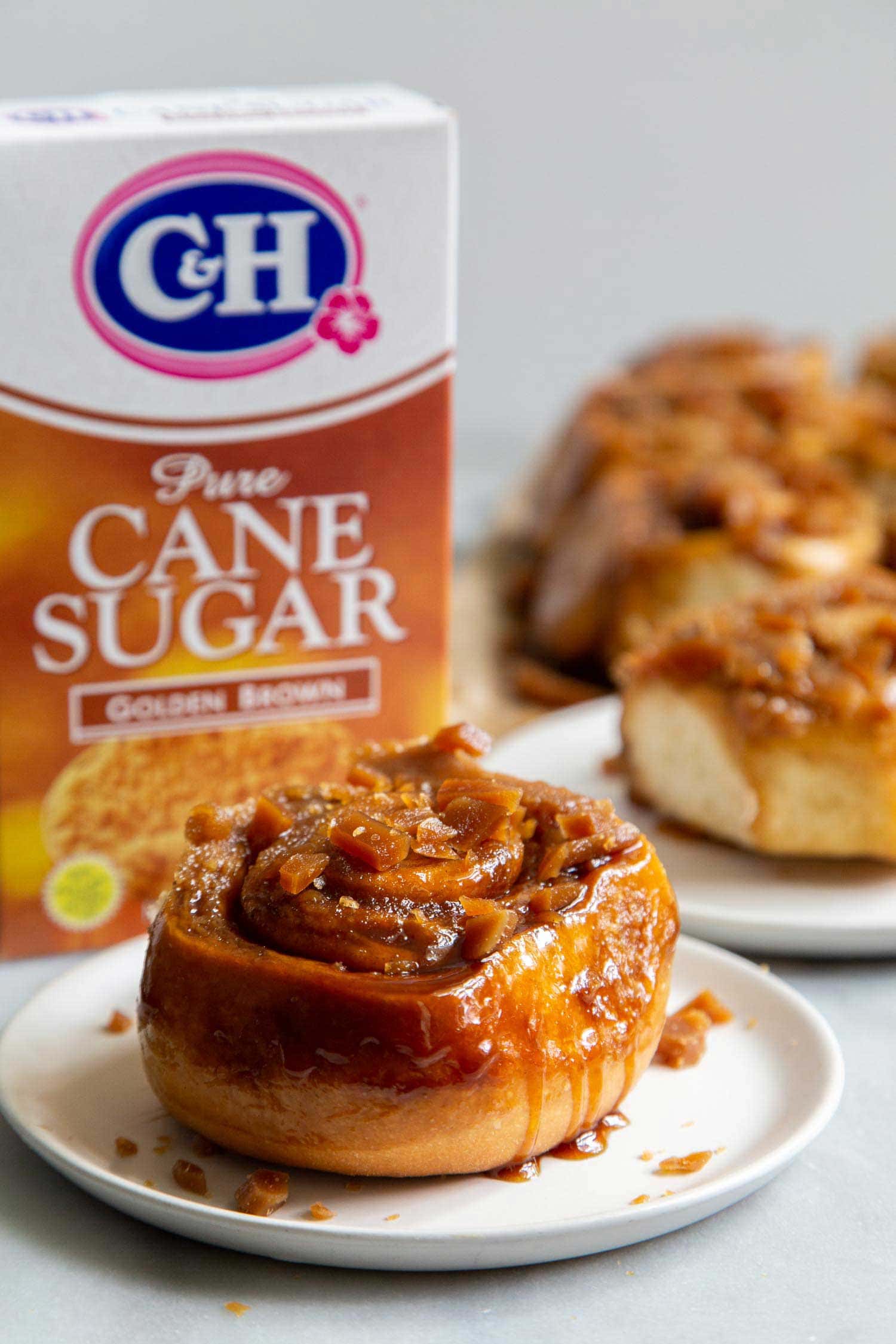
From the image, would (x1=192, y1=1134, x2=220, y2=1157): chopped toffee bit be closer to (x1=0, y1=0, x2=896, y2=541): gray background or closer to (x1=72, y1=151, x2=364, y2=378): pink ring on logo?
(x1=72, y1=151, x2=364, y2=378): pink ring on logo

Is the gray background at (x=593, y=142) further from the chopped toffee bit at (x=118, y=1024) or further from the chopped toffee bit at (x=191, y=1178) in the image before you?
the chopped toffee bit at (x=191, y=1178)

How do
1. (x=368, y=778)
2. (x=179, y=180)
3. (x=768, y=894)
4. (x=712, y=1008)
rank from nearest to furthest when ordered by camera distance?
1. (x=368, y=778)
2. (x=712, y=1008)
3. (x=179, y=180)
4. (x=768, y=894)

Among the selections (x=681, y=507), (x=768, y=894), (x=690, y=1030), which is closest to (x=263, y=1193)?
(x=690, y=1030)

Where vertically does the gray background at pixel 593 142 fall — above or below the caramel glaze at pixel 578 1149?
above

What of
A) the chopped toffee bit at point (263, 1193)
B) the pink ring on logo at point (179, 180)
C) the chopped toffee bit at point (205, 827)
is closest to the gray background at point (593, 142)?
the pink ring on logo at point (179, 180)

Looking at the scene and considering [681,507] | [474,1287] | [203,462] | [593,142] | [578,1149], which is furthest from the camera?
[593,142]

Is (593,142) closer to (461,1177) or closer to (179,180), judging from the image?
(179,180)
